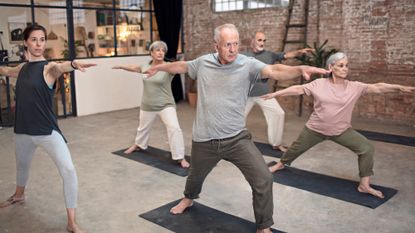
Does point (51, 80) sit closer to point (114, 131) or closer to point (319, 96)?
point (319, 96)

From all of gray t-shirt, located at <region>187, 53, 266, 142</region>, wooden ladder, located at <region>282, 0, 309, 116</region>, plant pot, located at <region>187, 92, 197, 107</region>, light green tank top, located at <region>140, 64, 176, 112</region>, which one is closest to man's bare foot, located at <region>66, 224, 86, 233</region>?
gray t-shirt, located at <region>187, 53, 266, 142</region>

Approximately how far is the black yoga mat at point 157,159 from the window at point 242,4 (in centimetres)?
412

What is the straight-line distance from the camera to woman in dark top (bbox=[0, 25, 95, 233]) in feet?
9.58

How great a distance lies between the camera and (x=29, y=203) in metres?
3.60

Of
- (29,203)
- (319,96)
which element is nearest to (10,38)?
(29,203)

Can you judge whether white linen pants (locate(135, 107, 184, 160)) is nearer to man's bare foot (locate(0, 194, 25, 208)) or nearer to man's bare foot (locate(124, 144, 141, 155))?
man's bare foot (locate(124, 144, 141, 155))

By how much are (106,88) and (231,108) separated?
5.72 metres

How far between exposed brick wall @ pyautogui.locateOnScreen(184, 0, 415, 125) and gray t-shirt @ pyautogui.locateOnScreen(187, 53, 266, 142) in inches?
183

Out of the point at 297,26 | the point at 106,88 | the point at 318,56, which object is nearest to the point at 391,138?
the point at 318,56

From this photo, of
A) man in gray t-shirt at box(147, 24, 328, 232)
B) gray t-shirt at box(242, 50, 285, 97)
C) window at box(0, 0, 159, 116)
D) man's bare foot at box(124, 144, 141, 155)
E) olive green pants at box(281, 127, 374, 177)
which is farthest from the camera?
window at box(0, 0, 159, 116)

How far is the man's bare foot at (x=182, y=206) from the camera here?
3391 millimetres

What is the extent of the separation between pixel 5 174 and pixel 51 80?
1.95 m

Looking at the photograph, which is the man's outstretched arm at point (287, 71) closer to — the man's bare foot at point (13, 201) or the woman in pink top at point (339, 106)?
the woman in pink top at point (339, 106)

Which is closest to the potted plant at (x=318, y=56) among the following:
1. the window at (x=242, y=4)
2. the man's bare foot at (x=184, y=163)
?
the window at (x=242, y=4)
